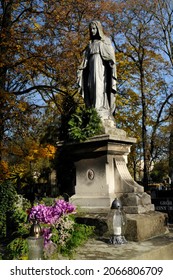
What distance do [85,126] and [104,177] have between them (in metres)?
1.12

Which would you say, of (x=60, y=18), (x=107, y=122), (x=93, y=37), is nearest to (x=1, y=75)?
(x=60, y=18)

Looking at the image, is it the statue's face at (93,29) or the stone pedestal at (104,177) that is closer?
the stone pedestal at (104,177)

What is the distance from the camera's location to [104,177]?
263 inches

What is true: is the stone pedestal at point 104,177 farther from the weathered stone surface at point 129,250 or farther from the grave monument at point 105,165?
Answer: the weathered stone surface at point 129,250

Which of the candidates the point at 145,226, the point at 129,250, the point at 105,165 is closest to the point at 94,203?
the point at 105,165

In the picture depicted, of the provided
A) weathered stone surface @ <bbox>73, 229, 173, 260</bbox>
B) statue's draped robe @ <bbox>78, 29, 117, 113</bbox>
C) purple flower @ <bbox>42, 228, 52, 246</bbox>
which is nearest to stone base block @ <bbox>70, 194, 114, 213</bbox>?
weathered stone surface @ <bbox>73, 229, 173, 260</bbox>

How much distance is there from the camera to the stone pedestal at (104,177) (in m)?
6.54

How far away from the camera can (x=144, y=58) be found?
24828 millimetres

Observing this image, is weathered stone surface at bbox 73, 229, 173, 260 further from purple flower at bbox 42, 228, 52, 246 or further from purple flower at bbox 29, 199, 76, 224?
purple flower at bbox 29, 199, 76, 224

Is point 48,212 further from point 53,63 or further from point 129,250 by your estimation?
point 53,63

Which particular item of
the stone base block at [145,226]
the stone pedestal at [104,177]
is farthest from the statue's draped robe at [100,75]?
the stone base block at [145,226]
